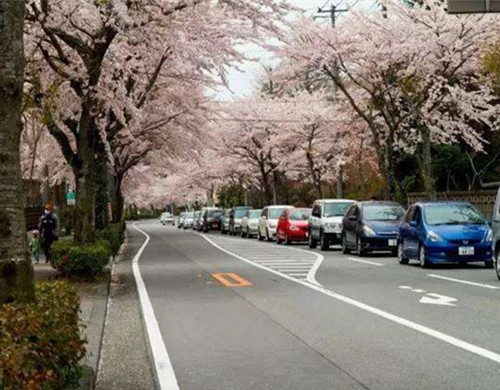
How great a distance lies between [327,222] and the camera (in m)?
29.9

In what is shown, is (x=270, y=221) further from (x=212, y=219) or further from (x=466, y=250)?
(x=212, y=219)

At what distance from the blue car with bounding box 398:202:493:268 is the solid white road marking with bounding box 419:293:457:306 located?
587cm

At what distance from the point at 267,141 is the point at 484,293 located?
42574 millimetres

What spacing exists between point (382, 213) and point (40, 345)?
21265mm

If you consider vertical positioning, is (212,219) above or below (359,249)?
above

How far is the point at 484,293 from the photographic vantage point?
13.9 m

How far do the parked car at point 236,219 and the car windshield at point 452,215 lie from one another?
30.9 m

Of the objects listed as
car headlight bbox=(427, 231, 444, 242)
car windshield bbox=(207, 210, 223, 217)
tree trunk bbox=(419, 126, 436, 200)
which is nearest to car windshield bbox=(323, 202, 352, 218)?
tree trunk bbox=(419, 126, 436, 200)

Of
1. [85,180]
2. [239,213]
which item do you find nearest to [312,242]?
[85,180]

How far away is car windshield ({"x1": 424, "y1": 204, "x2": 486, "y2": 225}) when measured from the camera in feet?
65.8

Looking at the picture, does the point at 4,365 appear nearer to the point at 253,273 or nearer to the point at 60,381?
the point at 60,381

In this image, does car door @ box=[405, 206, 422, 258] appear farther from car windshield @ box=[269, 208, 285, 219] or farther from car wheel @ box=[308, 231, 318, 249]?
car windshield @ box=[269, 208, 285, 219]

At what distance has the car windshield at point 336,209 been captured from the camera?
100 feet

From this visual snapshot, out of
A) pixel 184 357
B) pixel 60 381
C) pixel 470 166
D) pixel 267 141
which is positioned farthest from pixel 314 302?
pixel 267 141
